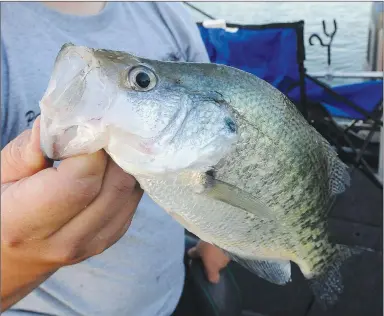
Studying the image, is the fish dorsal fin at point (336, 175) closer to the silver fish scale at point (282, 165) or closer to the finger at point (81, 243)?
the silver fish scale at point (282, 165)

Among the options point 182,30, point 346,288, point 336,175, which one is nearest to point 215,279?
point 336,175

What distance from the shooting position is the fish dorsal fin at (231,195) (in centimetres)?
71

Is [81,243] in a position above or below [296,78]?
above

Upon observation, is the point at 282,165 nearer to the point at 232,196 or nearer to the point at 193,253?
the point at 232,196

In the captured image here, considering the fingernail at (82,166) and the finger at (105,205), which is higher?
the fingernail at (82,166)

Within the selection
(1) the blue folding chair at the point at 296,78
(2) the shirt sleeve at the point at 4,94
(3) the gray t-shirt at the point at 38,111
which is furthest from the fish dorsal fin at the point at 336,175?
(1) the blue folding chair at the point at 296,78

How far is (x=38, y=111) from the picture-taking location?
0.89 metres

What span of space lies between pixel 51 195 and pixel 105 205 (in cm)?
8

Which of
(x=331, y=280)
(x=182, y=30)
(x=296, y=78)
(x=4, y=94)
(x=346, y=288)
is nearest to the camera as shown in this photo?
(x=4, y=94)

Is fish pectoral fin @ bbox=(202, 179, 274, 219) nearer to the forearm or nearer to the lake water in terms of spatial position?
the forearm

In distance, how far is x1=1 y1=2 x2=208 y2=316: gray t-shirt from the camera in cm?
88

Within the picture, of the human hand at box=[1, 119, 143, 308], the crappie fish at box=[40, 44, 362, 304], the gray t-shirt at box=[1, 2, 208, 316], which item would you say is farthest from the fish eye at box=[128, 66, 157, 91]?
the gray t-shirt at box=[1, 2, 208, 316]

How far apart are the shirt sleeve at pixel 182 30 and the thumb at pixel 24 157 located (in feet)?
1.90

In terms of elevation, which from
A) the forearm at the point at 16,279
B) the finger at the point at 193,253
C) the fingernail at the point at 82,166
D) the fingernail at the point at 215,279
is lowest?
the fingernail at the point at 215,279
